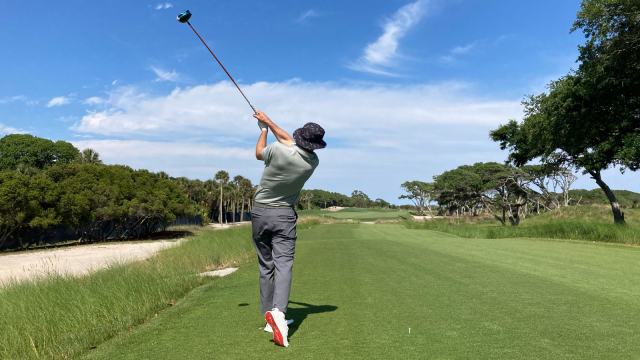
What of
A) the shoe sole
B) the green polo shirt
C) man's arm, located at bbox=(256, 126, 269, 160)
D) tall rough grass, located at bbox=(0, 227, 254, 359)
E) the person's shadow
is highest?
man's arm, located at bbox=(256, 126, 269, 160)

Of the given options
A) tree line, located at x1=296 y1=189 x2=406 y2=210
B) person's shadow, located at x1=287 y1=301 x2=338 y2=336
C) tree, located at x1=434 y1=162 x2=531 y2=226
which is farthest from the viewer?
tree line, located at x1=296 y1=189 x2=406 y2=210

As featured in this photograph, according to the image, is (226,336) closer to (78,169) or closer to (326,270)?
(326,270)

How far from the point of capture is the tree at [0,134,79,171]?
58375 mm

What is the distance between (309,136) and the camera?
3695 mm

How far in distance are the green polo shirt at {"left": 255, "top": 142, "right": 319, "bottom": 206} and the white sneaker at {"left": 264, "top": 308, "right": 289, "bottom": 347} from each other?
1020 mm

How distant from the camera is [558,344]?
10.6 feet

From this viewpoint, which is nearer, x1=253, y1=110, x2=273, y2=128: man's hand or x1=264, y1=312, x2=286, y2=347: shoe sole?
x1=264, y1=312, x2=286, y2=347: shoe sole

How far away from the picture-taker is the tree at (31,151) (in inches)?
2298

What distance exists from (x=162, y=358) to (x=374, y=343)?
69.5 inches

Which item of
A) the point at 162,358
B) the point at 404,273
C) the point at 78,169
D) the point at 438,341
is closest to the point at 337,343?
the point at 438,341

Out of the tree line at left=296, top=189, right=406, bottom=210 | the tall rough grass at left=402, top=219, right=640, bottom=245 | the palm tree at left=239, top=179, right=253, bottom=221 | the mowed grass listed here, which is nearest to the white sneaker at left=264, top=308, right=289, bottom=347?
the tall rough grass at left=402, top=219, right=640, bottom=245

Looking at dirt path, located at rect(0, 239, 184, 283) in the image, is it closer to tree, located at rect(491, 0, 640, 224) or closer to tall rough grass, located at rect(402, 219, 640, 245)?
tall rough grass, located at rect(402, 219, 640, 245)

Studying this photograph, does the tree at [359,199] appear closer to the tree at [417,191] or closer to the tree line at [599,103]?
the tree at [417,191]

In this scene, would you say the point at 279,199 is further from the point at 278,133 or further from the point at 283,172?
the point at 278,133
